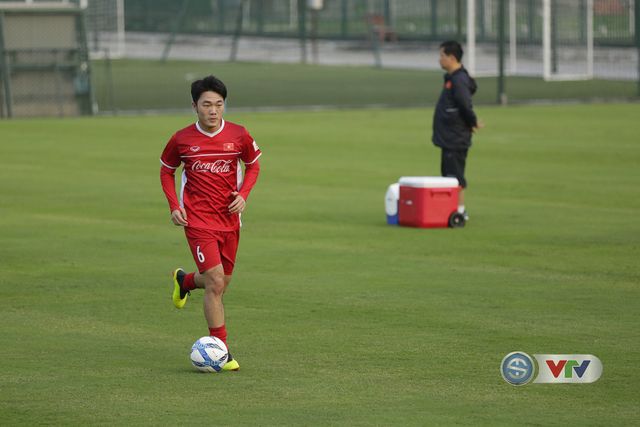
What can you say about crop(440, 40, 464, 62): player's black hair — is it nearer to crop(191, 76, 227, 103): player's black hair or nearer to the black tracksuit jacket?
the black tracksuit jacket

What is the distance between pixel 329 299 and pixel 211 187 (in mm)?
2673

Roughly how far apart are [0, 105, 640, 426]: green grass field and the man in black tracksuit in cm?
82

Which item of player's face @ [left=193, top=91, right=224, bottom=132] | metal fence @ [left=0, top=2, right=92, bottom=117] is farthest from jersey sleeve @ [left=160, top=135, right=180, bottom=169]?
metal fence @ [left=0, top=2, right=92, bottom=117]

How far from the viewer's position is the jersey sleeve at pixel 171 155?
31.4ft

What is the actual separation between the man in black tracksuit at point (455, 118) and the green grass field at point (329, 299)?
0.82 metres

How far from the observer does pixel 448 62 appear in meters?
16.6

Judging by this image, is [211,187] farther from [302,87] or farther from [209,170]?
[302,87]

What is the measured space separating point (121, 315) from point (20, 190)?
920 centimetres

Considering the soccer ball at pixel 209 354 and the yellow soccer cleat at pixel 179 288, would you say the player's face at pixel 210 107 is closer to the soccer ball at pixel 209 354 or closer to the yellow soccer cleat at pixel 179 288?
the yellow soccer cleat at pixel 179 288

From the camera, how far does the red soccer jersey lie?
31.2ft

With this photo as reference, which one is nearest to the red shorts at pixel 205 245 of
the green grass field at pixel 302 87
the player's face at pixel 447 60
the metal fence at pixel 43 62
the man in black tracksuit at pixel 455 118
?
the man in black tracksuit at pixel 455 118

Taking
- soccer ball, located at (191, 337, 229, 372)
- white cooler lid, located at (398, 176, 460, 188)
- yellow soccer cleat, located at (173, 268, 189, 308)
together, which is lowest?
soccer ball, located at (191, 337, 229, 372)

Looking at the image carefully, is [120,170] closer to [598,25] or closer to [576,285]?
[576,285]

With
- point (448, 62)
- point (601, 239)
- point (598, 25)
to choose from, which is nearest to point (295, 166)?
point (448, 62)
